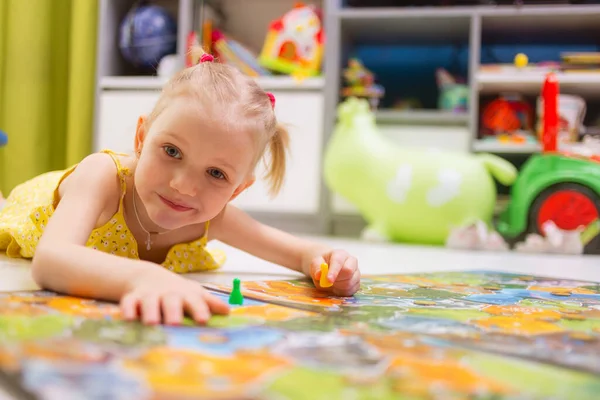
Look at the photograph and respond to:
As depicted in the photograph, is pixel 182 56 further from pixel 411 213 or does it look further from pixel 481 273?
pixel 481 273

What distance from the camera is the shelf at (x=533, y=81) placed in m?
1.97

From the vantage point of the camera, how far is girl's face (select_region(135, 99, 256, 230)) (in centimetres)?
74

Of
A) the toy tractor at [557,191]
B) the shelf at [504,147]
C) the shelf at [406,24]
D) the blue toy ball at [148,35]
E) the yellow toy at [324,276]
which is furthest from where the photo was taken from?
the blue toy ball at [148,35]

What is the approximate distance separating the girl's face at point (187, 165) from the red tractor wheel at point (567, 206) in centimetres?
128

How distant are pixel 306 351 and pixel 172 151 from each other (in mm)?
360

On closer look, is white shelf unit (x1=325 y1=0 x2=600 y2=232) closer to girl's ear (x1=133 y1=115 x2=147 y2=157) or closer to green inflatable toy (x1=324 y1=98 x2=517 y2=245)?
green inflatable toy (x1=324 y1=98 x2=517 y2=245)

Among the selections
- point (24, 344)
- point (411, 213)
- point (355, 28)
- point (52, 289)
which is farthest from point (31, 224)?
point (355, 28)

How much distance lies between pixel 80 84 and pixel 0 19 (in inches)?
13.0

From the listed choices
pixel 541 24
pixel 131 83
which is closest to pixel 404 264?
pixel 541 24

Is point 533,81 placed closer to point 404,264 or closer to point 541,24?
point 541,24

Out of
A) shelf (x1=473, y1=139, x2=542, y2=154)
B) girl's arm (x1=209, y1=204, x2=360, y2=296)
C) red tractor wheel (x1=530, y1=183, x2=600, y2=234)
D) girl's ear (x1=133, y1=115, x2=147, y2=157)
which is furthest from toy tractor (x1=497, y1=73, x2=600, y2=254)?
girl's ear (x1=133, y1=115, x2=147, y2=157)

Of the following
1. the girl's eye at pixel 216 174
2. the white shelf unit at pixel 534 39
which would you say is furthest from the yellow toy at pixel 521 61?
the girl's eye at pixel 216 174

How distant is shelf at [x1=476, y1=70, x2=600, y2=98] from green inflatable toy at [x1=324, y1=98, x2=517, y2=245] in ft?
0.82

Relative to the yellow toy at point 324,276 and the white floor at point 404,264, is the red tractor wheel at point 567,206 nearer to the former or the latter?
the white floor at point 404,264
